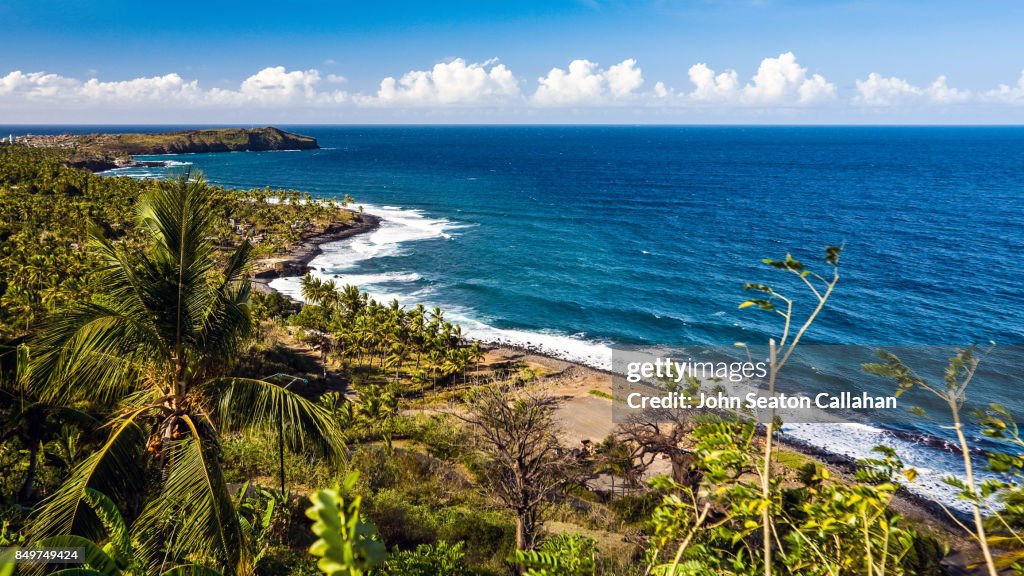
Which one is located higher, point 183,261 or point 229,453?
point 183,261

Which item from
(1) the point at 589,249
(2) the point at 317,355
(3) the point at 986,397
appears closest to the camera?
(3) the point at 986,397

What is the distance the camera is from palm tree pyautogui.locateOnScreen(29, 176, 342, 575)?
263 inches

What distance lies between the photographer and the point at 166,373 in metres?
7.52

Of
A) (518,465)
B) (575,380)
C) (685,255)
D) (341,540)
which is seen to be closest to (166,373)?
(341,540)

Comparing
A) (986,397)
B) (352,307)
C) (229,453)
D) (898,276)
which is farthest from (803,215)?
(229,453)

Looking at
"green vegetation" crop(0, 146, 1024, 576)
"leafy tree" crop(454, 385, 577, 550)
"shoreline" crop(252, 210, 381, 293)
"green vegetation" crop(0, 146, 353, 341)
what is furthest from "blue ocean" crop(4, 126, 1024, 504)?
"green vegetation" crop(0, 146, 1024, 576)

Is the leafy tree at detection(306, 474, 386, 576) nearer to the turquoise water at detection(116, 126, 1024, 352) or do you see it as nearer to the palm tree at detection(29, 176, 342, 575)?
the palm tree at detection(29, 176, 342, 575)

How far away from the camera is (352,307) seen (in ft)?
167

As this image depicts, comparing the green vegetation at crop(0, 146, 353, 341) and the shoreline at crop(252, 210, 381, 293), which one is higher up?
the green vegetation at crop(0, 146, 353, 341)

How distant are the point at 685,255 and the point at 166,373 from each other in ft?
228

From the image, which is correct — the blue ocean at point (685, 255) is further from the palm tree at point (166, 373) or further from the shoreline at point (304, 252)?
the palm tree at point (166, 373)

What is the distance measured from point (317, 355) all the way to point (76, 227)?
1353 inches

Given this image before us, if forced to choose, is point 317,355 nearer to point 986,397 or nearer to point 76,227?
point 76,227

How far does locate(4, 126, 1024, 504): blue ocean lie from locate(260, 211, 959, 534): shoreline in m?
1.60
